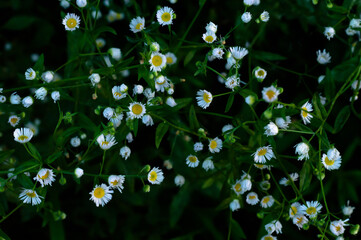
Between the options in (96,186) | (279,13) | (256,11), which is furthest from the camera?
(279,13)

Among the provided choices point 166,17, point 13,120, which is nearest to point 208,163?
point 166,17

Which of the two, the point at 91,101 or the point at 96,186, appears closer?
the point at 96,186

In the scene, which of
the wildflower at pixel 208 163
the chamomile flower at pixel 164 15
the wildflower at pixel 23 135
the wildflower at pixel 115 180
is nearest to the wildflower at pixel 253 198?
the wildflower at pixel 208 163

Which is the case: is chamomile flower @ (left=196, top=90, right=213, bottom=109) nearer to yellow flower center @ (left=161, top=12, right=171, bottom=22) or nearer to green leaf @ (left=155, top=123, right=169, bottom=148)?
green leaf @ (left=155, top=123, right=169, bottom=148)

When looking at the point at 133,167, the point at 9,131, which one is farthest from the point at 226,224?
the point at 9,131

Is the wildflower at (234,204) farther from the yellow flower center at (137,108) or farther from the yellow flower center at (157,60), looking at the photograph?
the yellow flower center at (157,60)

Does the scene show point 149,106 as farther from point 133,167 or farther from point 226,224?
point 226,224

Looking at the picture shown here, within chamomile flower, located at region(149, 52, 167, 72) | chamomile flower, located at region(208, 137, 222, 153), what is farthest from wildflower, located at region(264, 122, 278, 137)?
chamomile flower, located at region(149, 52, 167, 72)
